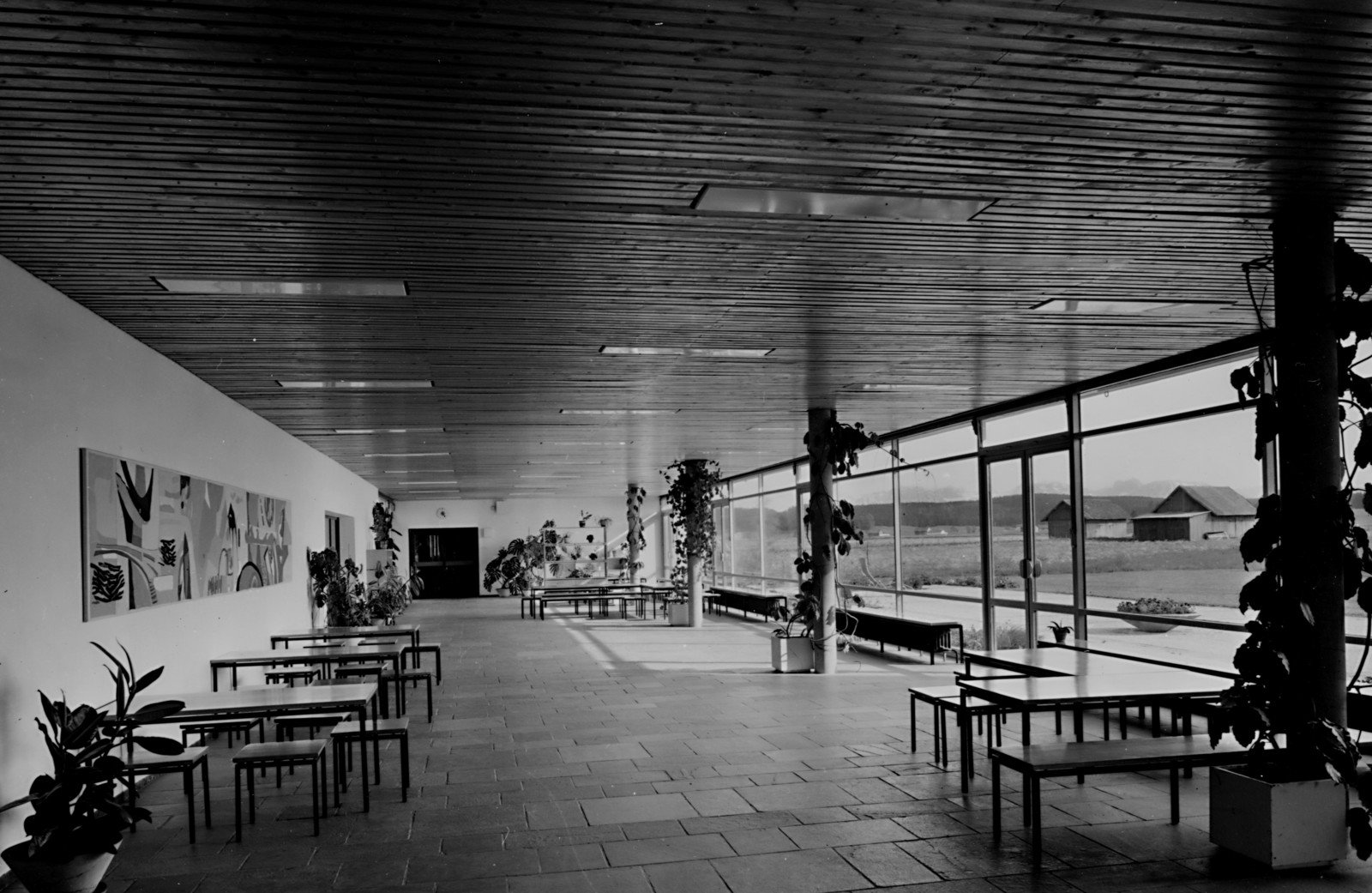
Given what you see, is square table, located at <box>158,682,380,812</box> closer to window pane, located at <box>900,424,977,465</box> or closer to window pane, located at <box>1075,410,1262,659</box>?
window pane, located at <box>1075,410,1262,659</box>

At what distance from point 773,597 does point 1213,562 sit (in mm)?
9395

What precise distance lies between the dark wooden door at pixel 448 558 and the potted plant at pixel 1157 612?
72.0 ft

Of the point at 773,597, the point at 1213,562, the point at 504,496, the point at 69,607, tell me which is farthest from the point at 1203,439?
the point at 504,496

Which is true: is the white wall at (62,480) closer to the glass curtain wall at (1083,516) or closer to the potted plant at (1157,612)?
the glass curtain wall at (1083,516)

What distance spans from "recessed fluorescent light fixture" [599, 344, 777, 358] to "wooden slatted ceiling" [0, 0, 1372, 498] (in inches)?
12.8

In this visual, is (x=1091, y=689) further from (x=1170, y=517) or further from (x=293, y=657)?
(x=293, y=657)

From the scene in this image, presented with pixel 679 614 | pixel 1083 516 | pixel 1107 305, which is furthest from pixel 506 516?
pixel 1107 305

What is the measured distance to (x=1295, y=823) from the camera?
4539 mm

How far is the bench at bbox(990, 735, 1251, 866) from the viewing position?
15.7ft

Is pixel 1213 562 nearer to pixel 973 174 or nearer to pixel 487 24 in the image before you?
pixel 973 174

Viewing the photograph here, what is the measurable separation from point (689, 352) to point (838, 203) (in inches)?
134

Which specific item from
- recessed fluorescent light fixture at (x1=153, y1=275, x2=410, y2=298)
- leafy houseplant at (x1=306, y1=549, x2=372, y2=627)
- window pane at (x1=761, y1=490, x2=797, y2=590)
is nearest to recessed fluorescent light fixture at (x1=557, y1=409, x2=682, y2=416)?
leafy houseplant at (x1=306, y1=549, x2=372, y2=627)

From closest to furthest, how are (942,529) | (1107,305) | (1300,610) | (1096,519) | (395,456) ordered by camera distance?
(1300,610)
(1107,305)
(1096,519)
(942,529)
(395,456)

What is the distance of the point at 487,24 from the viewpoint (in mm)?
2816
